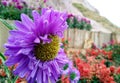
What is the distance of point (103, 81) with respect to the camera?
5188 mm

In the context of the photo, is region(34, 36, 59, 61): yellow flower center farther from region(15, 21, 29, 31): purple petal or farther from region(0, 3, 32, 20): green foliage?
region(0, 3, 32, 20): green foliage

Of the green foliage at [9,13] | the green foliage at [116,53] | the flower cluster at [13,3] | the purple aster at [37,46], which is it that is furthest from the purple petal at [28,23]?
the flower cluster at [13,3]

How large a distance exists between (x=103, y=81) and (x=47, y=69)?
379cm

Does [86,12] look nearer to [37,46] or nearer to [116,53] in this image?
[116,53]

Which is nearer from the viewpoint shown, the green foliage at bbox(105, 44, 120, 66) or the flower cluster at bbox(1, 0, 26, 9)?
the green foliage at bbox(105, 44, 120, 66)

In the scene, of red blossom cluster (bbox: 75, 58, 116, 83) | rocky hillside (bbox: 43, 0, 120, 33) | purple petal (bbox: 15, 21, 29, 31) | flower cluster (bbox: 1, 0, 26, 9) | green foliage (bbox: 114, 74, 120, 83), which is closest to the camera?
purple petal (bbox: 15, 21, 29, 31)

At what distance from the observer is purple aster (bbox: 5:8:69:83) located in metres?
1.37

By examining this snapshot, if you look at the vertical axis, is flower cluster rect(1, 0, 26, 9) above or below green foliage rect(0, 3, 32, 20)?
above

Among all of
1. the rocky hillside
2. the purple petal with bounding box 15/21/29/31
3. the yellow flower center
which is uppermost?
the purple petal with bounding box 15/21/29/31

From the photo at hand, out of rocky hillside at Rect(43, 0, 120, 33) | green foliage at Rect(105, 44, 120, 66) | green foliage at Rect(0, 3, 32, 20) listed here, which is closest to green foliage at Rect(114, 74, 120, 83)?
green foliage at Rect(105, 44, 120, 66)

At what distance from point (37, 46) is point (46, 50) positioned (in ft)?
0.11

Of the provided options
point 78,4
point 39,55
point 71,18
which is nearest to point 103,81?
point 39,55

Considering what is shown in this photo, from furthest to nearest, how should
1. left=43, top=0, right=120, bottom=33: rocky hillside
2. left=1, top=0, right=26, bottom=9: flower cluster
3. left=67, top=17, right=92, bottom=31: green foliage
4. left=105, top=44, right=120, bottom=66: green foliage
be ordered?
1. left=43, top=0, right=120, bottom=33: rocky hillside
2. left=67, top=17, right=92, bottom=31: green foliage
3. left=1, top=0, right=26, bottom=9: flower cluster
4. left=105, top=44, right=120, bottom=66: green foliage

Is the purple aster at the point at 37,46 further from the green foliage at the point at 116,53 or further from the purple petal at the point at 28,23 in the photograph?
the green foliage at the point at 116,53
